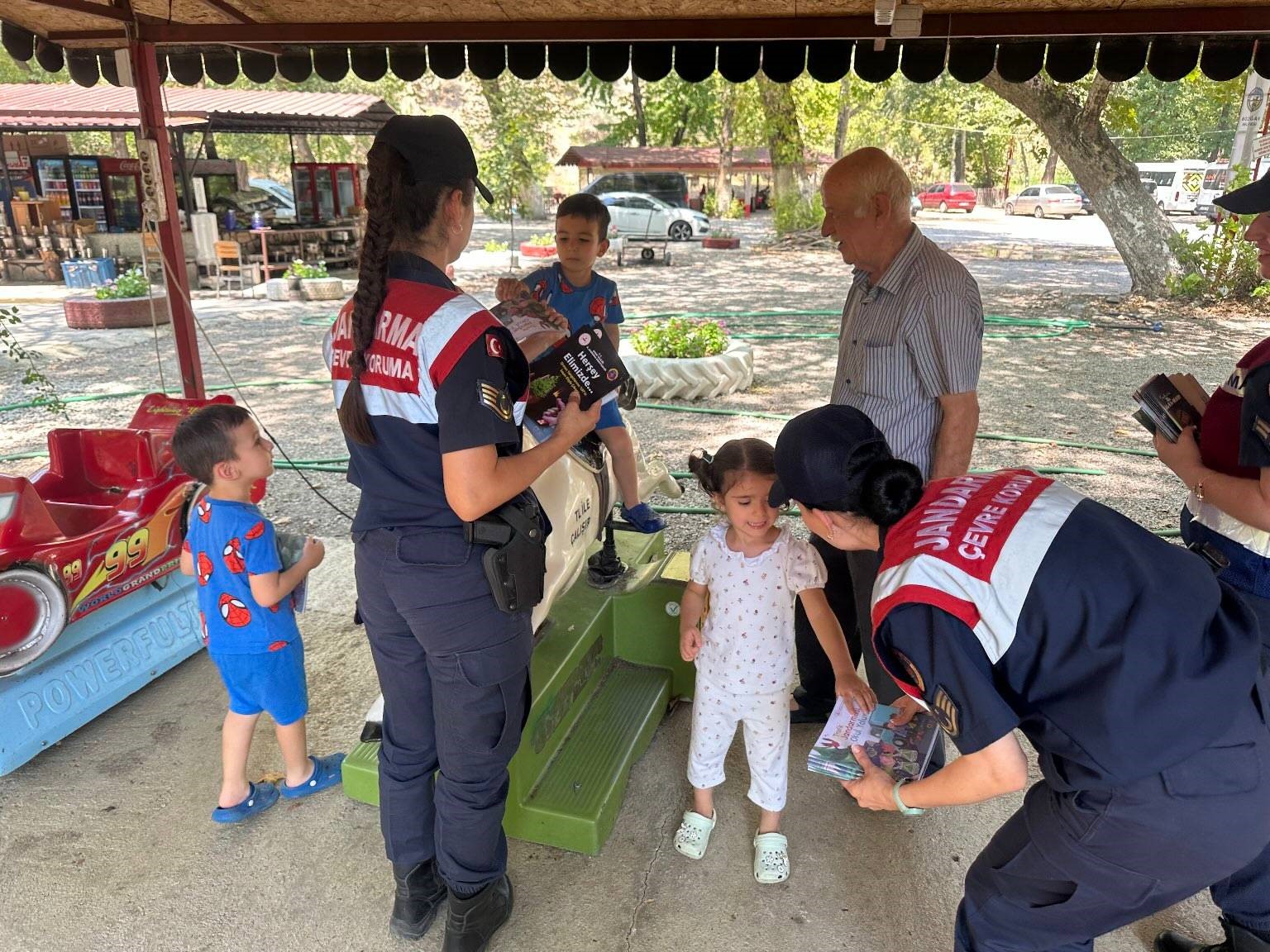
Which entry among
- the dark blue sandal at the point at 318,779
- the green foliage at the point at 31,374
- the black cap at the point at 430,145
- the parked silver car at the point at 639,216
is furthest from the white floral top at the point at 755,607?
the parked silver car at the point at 639,216

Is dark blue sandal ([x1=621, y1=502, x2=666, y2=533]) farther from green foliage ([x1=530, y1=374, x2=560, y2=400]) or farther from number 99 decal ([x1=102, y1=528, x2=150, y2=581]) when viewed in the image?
number 99 decal ([x1=102, y1=528, x2=150, y2=581])

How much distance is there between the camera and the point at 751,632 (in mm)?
2416

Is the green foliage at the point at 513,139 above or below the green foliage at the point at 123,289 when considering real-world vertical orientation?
above

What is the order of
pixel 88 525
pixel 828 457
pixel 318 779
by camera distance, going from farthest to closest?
pixel 88 525 < pixel 318 779 < pixel 828 457

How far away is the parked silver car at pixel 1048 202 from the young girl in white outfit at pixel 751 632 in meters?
37.8

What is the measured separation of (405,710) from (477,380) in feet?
2.86

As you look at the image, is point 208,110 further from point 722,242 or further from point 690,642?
point 690,642

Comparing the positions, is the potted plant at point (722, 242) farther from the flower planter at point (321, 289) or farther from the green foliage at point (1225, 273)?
the green foliage at point (1225, 273)

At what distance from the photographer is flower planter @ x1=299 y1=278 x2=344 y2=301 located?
47.0ft

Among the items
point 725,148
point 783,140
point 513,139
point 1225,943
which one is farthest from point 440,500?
point 725,148

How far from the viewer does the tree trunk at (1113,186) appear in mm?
12469

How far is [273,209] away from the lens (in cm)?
1888

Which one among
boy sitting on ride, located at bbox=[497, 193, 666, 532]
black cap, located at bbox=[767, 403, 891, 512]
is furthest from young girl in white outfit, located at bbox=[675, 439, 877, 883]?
boy sitting on ride, located at bbox=[497, 193, 666, 532]

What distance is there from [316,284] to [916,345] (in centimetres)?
1356
